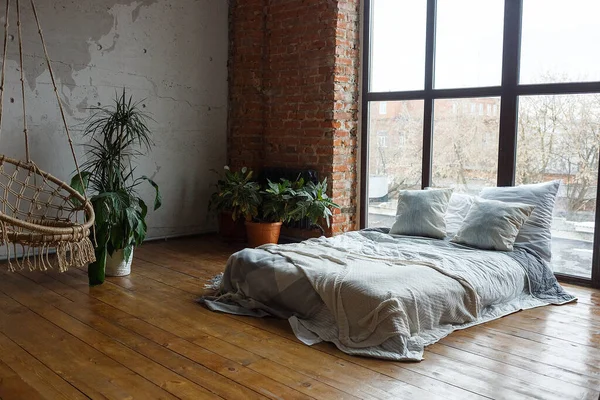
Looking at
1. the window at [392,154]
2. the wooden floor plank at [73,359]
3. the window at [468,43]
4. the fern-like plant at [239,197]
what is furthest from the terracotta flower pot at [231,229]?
the wooden floor plank at [73,359]

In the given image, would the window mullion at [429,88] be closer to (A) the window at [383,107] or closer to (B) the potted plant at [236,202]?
(A) the window at [383,107]

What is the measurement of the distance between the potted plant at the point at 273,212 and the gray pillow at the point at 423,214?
112cm

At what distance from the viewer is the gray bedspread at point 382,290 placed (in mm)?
3195

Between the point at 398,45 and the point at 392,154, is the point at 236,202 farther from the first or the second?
the point at 398,45

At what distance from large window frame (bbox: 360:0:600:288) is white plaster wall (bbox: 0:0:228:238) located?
1.73 m

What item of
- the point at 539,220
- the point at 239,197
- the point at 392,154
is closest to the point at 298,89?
the point at 392,154

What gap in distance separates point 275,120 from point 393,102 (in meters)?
1.32

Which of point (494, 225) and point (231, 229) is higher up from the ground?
point (494, 225)

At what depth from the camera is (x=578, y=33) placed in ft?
14.8

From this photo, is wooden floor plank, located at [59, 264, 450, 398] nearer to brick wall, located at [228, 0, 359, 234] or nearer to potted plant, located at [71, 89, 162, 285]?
potted plant, located at [71, 89, 162, 285]

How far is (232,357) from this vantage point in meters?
3.02

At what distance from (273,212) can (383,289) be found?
97.2 inches

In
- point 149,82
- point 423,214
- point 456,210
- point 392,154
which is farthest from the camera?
point 149,82

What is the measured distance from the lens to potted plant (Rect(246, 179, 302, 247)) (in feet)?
18.1
